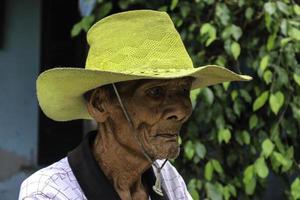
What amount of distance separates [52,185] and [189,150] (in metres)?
1.69

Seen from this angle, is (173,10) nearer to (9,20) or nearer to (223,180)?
(223,180)

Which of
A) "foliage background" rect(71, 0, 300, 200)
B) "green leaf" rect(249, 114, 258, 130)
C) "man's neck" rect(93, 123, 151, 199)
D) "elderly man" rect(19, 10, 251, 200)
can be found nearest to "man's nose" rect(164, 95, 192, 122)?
"elderly man" rect(19, 10, 251, 200)

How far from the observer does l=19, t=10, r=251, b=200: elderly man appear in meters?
1.90

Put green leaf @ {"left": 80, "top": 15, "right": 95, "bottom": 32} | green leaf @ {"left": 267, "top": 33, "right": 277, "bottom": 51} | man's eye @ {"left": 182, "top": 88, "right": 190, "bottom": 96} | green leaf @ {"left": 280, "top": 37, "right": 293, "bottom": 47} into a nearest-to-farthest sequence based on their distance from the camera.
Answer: man's eye @ {"left": 182, "top": 88, "right": 190, "bottom": 96}
green leaf @ {"left": 280, "top": 37, "right": 293, "bottom": 47}
green leaf @ {"left": 267, "top": 33, "right": 277, "bottom": 51}
green leaf @ {"left": 80, "top": 15, "right": 95, "bottom": 32}

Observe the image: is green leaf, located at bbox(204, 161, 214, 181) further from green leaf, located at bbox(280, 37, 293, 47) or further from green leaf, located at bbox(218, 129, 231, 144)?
green leaf, located at bbox(280, 37, 293, 47)

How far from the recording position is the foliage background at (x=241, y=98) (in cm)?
348

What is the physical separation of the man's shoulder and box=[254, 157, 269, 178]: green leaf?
1.63 metres

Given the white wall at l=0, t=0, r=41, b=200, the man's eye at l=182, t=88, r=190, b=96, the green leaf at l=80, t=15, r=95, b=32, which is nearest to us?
the man's eye at l=182, t=88, r=190, b=96

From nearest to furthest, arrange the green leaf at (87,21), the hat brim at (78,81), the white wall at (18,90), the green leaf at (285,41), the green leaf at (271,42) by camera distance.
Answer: the hat brim at (78,81) < the green leaf at (285,41) < the green leaf at (271,42) < the green leaf at (87,21) < the white wall at (18,90)

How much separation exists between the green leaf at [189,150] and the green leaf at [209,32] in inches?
19.4

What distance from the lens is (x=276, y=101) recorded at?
344cm

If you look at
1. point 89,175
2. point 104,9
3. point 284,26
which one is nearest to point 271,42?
point 284,26

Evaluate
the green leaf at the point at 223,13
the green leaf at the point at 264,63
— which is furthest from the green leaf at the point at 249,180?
the green leaf at the point at 223,13

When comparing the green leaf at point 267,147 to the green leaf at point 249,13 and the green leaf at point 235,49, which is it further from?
the green leaf at point 249,13
